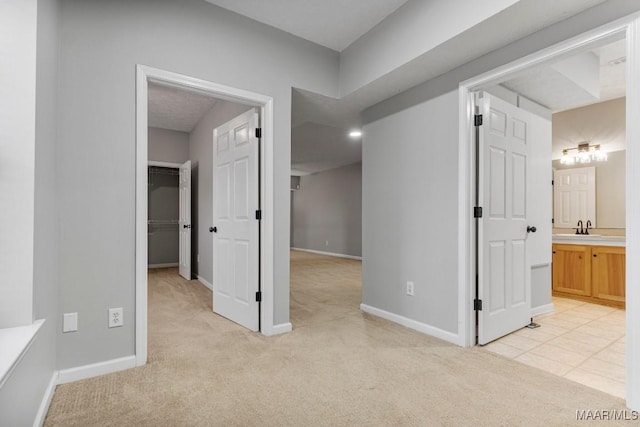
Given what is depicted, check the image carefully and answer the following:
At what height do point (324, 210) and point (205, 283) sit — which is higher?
point (324, 210)

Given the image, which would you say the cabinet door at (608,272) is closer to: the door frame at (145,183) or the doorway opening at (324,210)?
the doorway opening at (324,210)

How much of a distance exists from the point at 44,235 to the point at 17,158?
43cm

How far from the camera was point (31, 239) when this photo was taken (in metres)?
1.53

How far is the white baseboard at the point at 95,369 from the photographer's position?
6.56 ft

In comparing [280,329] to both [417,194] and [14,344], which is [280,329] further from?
[14,344]

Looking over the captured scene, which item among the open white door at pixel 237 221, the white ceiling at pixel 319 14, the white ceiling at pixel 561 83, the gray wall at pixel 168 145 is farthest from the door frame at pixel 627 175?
the gray wall at pixel 168 145

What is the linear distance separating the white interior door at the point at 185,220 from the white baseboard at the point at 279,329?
315 cm

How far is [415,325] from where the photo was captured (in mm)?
2980

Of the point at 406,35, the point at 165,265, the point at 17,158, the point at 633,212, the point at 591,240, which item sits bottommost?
the point at 165,265

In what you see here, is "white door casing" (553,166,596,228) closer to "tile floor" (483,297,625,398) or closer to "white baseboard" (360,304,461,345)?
"tile floor" (483,297,625,398)

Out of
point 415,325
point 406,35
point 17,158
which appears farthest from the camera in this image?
point 415,325

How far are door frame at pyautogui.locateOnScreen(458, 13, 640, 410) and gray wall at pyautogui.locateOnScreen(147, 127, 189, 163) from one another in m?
5.13

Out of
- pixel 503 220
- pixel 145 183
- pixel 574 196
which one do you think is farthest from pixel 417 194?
pixel 574 196

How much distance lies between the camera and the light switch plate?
2018mm
